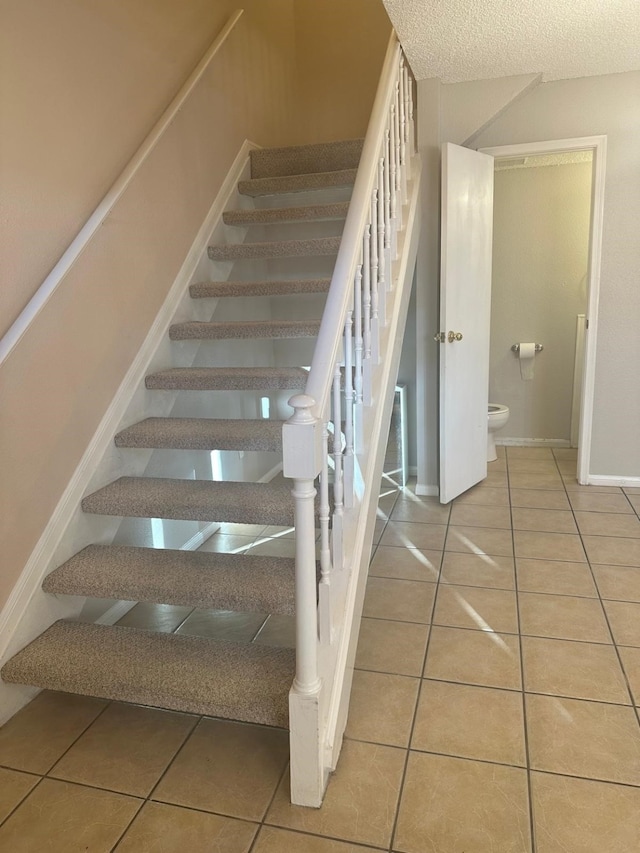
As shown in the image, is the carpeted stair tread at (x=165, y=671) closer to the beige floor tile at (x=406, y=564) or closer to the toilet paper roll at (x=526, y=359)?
the beige floor tile at (x=406, y=564)

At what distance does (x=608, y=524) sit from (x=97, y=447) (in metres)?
2.53

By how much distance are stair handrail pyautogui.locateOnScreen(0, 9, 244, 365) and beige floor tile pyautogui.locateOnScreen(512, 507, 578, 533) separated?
7.94 feet

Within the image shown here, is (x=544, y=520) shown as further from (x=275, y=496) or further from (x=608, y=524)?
(x=275, y=496)

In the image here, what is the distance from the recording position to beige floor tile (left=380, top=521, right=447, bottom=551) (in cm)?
299

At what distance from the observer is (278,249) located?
301cm

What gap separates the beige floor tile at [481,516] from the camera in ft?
10.6

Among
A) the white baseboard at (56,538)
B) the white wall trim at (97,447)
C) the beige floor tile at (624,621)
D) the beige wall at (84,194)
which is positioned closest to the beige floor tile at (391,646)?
the beige floor tile at (624,621)

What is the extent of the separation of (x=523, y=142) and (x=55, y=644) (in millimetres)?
3387

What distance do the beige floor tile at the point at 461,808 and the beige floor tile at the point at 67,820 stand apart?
27.3 inches

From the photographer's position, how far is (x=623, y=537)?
2992 mm

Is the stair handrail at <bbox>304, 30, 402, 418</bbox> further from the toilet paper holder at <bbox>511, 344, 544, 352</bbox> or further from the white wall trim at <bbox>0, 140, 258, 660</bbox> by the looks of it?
the toilet paper holder at <bbox>511, 344, 544, 352</bbox>

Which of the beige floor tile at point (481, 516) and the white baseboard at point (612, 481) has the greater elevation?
the white baseboard at point (612, 481)

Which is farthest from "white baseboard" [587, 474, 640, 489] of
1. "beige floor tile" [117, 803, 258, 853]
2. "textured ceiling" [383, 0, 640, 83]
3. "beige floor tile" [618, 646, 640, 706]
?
"beige floor tile" [117, 803, 258, 853]

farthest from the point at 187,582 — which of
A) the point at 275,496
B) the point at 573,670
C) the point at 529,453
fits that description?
the point at 529,453
